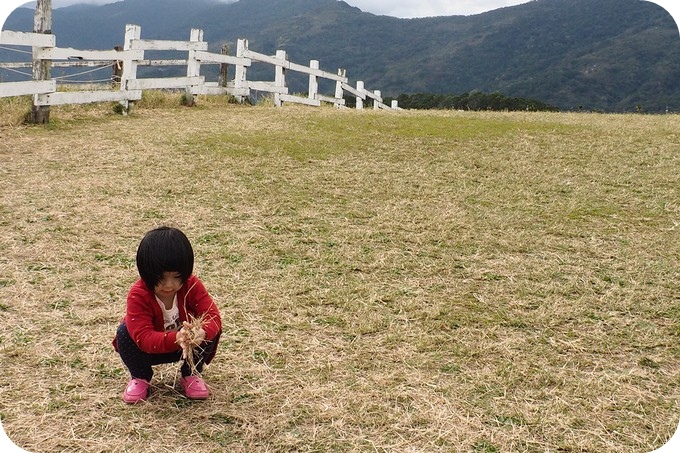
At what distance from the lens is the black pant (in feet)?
11.0

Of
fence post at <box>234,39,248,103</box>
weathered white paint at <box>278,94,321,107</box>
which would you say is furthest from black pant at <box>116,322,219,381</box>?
weathered white paint at <box>278,94,321,107</box>

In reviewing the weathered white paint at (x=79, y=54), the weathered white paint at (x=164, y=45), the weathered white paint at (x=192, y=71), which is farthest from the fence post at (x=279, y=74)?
the weathered white paint at (x=79, y=54)

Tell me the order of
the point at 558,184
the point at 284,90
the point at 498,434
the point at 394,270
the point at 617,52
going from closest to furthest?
the point at 498,434
the point at 394,270
the point at 558,184
the point at 284,90
the point at 617,52

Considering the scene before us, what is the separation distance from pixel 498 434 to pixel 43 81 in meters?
10.9

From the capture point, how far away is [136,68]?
14055mm

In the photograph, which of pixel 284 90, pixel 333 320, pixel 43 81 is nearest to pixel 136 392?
pixel 333 320

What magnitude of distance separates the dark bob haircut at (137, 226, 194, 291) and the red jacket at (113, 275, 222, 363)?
17cm

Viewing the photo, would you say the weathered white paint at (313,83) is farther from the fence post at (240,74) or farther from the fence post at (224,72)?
the fence post at (224,72)

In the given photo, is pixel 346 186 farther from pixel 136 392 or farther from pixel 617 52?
pixel 617 52

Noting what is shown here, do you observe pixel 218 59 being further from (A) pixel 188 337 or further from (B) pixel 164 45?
(A) pixel 188 337

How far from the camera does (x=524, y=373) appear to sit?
149 inches

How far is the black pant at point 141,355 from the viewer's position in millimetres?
3354

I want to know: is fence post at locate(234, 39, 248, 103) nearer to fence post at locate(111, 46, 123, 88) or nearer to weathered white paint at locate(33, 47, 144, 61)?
fence post at locate(111, 46, 123, 88)

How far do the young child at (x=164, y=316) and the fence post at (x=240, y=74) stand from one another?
14.6 metres
